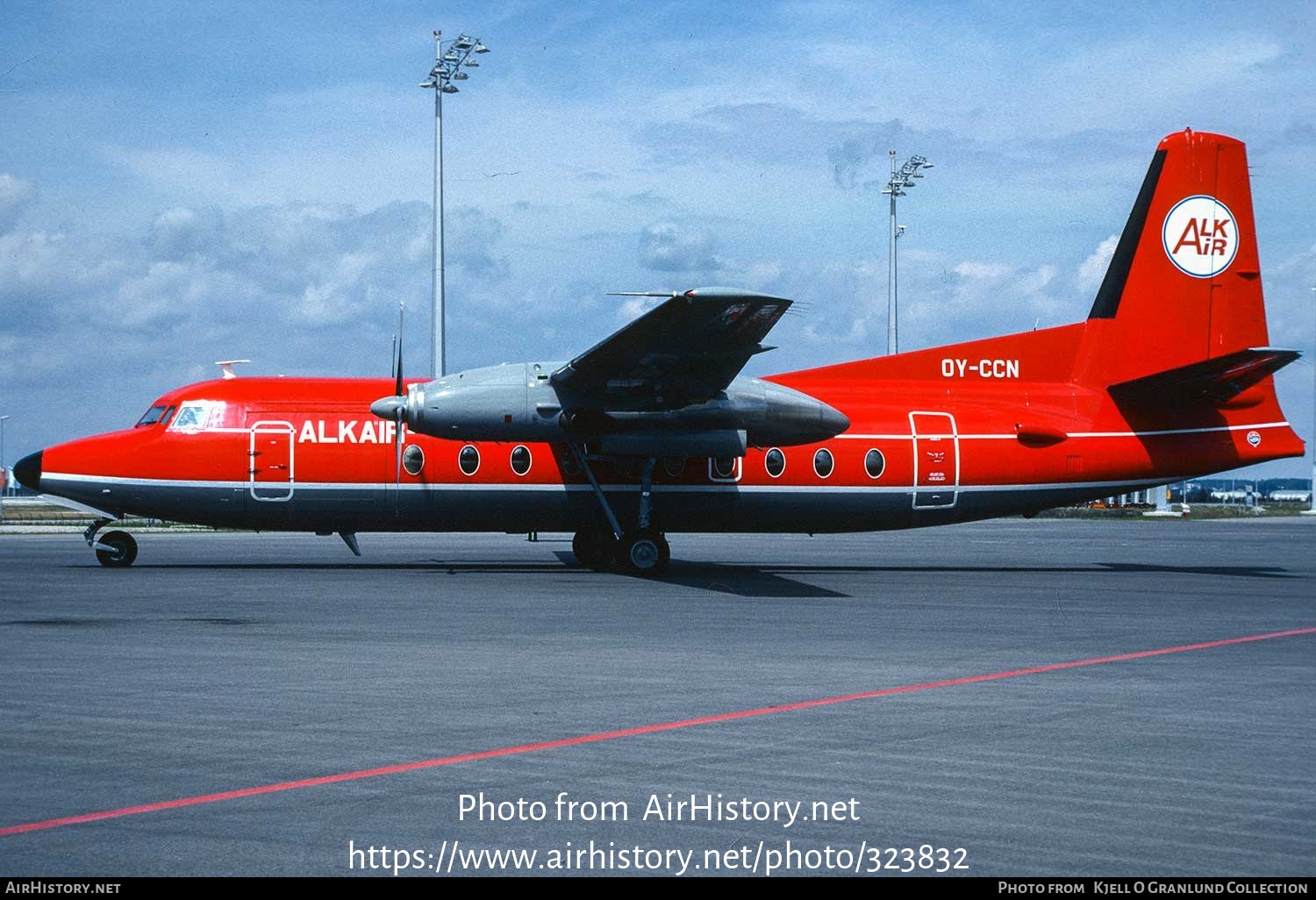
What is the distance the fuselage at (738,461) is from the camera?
22.8 metres

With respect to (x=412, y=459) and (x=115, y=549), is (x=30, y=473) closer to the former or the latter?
(x=115, y=549)

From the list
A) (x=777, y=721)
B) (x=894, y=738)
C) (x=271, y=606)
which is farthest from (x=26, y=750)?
(x=271, y=606)

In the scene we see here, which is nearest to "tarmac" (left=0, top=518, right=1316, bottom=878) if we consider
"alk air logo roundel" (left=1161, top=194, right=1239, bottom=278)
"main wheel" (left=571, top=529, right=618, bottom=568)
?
"main wheel" (left=571, top=529, right=618, bottom=568)

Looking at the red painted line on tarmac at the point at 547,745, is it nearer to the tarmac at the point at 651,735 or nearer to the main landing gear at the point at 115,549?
the tarmac at the point at 651,735

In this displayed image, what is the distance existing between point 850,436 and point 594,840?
18660mm

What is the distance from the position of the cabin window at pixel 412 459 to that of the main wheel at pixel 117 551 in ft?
17.6

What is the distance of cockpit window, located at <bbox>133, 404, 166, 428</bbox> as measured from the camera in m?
23.4

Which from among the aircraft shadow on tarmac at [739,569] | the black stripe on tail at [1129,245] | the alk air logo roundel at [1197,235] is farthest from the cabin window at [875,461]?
the alk air logo roundel at [1197,235]

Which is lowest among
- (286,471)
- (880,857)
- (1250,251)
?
(880,857)

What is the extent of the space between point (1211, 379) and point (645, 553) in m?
10.8

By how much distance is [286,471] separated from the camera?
2280 cm

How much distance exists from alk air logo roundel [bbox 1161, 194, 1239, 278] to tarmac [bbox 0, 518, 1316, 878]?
9323mm

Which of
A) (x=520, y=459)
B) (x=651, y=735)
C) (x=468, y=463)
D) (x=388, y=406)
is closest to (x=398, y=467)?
(x=468, y=463)

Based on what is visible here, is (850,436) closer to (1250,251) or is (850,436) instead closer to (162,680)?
(1250,251)
